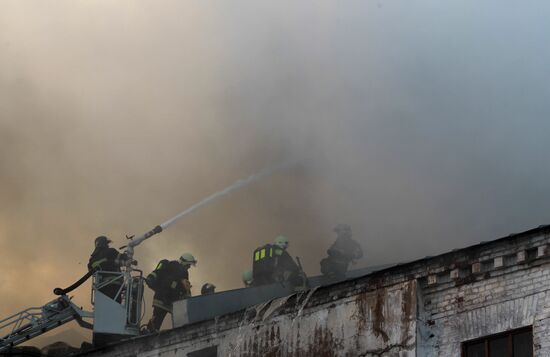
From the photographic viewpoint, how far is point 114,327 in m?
27.6

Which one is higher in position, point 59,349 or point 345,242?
point 345,242

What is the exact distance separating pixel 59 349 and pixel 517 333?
41.9 ft

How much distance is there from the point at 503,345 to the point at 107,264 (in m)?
11.9

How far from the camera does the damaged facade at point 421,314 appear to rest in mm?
20125

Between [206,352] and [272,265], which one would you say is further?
[272,265]

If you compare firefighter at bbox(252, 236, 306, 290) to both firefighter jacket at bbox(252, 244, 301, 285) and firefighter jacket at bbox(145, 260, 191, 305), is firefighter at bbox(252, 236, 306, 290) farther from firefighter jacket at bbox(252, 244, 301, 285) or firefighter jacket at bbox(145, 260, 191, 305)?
firefighter jacket at bbox(145, 260, 191, 305)

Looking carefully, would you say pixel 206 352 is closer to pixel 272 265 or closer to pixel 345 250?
pixel 272 265

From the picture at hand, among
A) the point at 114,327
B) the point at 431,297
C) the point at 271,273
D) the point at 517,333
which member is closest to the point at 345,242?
the point at 271,273

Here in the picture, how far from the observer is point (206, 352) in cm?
2420

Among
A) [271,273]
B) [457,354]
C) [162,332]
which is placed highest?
[271,273]

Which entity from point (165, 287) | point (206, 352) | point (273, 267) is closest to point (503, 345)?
point (206, 352)

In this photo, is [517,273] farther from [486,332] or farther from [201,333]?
[201,333]

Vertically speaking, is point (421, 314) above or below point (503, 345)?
above

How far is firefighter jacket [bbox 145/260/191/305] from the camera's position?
94.3ft
